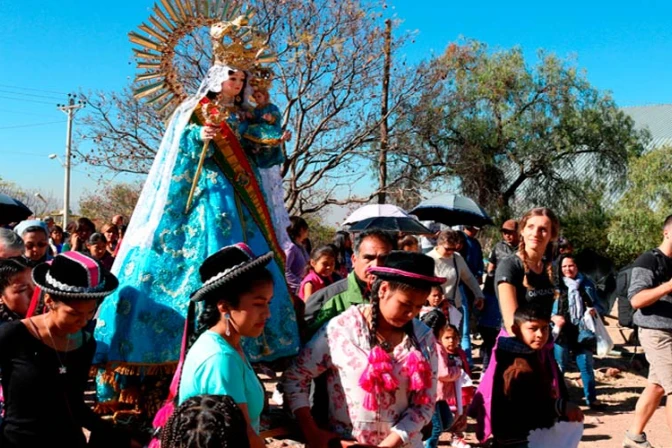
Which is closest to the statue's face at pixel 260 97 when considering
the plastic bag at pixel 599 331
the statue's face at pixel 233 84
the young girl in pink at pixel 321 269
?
the statue's face at pixel 233 84

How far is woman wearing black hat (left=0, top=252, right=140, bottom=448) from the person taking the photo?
2508 millimetres

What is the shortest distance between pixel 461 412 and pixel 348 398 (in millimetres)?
2454

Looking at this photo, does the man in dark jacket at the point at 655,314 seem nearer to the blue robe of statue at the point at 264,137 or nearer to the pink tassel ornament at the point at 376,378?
the blue robe of statue at the point at 264,137

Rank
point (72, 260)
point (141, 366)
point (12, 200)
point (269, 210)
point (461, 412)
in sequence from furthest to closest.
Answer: point (12, 200)
point (461, 412)
point (269, 210)
point (141, 366)
point (72, 260)

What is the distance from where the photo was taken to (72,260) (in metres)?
2.64

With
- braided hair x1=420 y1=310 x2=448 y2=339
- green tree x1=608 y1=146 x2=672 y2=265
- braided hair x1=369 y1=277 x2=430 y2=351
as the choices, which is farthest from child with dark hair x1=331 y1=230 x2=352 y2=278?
green tree x1=608 y1=146 x2=672 y2=265

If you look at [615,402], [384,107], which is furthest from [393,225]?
[384,107]

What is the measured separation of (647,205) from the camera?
54.1ft

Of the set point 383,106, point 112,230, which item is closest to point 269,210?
point 112,230

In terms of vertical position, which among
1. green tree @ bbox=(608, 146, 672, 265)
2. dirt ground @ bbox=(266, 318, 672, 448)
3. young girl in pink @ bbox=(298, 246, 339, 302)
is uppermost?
green tree @ bbox=(608, 146, 672, 265)

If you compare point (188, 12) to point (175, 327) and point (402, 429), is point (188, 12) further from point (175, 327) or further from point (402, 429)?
point (402, 429)

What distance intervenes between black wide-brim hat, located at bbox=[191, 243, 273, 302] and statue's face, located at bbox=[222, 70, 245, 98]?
2186 millimetres

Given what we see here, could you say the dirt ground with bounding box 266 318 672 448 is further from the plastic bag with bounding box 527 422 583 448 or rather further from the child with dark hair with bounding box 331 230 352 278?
the plastic bag with bounding box 527 422 583 448

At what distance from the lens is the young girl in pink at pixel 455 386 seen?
15.1ft
